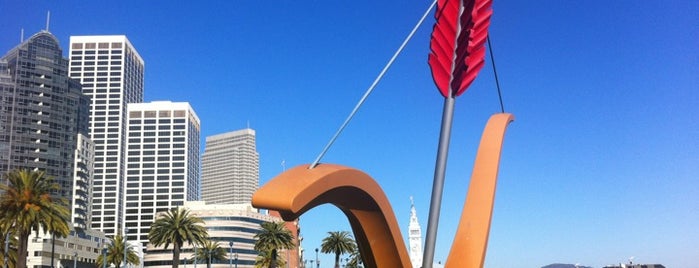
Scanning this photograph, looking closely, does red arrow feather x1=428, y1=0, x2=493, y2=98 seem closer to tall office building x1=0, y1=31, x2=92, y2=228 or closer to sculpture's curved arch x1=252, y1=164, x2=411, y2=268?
sculpture's curved arch x1=252, y1=164, x2=411, y2=268

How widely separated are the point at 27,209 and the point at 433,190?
35.0 m

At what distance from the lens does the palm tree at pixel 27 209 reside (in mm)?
43719

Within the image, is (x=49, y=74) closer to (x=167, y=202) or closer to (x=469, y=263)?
(x=167, y=202)

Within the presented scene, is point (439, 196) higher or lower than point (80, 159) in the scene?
lower

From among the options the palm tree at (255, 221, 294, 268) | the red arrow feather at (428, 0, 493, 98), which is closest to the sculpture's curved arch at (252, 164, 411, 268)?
the red arrow feather at (428, 0, 493, 98)

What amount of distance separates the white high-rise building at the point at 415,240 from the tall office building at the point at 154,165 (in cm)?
6326

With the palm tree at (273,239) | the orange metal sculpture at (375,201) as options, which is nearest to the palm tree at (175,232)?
the palm tree at (273,239)

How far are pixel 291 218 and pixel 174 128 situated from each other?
188495mm

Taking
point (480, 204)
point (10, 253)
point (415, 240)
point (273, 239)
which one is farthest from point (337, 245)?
point (415, 240)

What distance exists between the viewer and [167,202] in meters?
190

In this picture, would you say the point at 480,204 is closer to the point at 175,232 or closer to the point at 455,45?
the point at 455,45

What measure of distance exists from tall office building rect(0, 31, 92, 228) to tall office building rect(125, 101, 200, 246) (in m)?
56.8

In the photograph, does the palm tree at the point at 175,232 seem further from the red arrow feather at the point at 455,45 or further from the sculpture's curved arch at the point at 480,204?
the red arrow feather at the point at 455,45

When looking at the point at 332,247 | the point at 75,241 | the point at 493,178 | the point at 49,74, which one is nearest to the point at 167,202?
the point at 49,74
